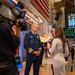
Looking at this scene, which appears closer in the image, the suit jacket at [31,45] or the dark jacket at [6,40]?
the dark jacket at [6,40]

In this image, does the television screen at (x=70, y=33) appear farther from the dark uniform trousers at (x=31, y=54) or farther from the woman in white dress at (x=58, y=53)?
the woman in white dress at (x=58, y=53)

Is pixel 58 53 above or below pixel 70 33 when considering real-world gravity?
below

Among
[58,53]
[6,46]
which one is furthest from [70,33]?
[6,46]

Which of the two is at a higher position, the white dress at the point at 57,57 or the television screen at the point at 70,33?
the television screen at the point at 70,33

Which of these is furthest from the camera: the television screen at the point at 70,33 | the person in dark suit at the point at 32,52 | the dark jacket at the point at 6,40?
the television screen at the point at 70,33

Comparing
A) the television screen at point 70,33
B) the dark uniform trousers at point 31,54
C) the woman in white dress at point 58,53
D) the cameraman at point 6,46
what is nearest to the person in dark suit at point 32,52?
the dark uniform trousers at point 31,54

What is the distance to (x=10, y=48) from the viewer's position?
1.72 meters

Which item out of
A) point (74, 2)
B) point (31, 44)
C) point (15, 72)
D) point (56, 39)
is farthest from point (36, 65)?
point (74, 2)

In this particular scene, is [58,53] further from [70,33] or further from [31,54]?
[70,33]

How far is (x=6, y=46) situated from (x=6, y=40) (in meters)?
0.06

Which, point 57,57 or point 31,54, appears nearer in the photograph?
point 57,57

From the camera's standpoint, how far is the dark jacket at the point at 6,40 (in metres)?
1.66

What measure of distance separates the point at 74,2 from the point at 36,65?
11.4m

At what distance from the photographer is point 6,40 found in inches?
66.4
